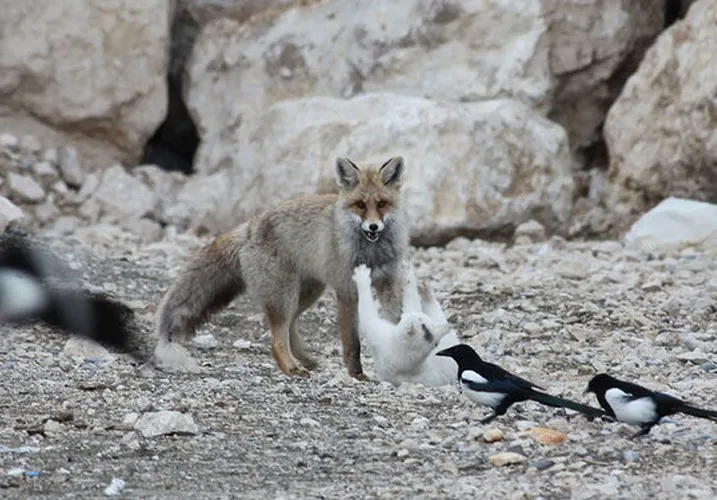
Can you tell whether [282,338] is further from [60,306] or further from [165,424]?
[165,424]

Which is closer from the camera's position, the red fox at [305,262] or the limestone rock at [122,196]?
the red fox at [305,262]

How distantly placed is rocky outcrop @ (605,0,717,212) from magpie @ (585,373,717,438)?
7.00 meters

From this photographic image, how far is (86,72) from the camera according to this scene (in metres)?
15.4

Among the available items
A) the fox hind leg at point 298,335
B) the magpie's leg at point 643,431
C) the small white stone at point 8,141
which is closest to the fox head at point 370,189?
the fox hind leg at point 298,335

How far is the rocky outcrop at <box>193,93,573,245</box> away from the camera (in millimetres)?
13781

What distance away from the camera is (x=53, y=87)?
15383 millimetres

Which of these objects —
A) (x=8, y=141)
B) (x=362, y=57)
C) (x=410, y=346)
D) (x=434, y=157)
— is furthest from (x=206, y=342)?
(x=8, y=141)

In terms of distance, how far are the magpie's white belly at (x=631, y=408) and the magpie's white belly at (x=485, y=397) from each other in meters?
0.52

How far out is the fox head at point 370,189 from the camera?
8773 mm

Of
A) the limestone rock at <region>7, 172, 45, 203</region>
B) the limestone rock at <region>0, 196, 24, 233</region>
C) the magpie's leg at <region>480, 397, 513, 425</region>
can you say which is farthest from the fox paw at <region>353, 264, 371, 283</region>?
the limestone rock at <region>7, 172, 45, 203</region>

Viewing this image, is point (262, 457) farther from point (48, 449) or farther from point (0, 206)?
point (0, 206)

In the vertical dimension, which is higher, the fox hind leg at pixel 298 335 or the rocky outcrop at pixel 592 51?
the rocky outcrop at pixel 592 51

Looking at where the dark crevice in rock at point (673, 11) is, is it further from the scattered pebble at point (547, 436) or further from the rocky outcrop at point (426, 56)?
the scattered pebble at point (547, 436)

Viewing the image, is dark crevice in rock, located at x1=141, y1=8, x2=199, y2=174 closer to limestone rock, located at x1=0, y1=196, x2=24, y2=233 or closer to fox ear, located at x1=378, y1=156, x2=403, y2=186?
limestone rock, located at x1=0, y1=196, x2=24, y2=233
